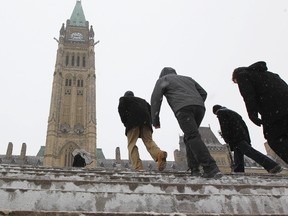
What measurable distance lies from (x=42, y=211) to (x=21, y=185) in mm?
675

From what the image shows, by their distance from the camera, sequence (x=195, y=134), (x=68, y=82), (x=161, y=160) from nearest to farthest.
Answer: (x=195, y=134), (x=161, y=160), (x=68, y=82)

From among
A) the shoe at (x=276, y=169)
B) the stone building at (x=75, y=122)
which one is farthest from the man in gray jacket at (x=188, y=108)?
the stone building at (x=75, y=122)

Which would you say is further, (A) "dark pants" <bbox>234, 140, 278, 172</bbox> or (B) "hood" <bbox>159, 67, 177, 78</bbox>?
(A) "dark pants" <bbox>234, 140, 278, 172</bbox>

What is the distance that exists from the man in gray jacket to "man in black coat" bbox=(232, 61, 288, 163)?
0.64 metres

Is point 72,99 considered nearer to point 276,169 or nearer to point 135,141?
point 135,141

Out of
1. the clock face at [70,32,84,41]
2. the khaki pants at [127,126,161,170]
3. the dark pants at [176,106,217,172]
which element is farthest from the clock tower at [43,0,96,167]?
the dark pants at [176,106,217,172]

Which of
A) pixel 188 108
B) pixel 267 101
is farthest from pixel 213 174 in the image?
pixel 267 101

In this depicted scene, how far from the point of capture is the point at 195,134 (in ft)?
14.0

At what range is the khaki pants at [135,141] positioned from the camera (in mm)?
6112

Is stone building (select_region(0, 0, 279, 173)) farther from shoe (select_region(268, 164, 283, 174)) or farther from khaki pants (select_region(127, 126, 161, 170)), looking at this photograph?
shoe (select_region(268, 164, 283, 174))

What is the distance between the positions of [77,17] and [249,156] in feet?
244

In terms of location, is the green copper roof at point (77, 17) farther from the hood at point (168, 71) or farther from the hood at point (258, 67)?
the hood at point (258, 67)


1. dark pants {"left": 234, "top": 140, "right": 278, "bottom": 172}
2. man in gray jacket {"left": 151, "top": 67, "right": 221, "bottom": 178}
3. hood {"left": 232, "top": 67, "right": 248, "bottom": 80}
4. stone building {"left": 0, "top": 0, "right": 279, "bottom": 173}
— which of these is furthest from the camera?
stone building {"left": 0, "top": 0, "right": 279, "bottom": 173}

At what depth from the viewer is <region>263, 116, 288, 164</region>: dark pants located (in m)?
4.22
